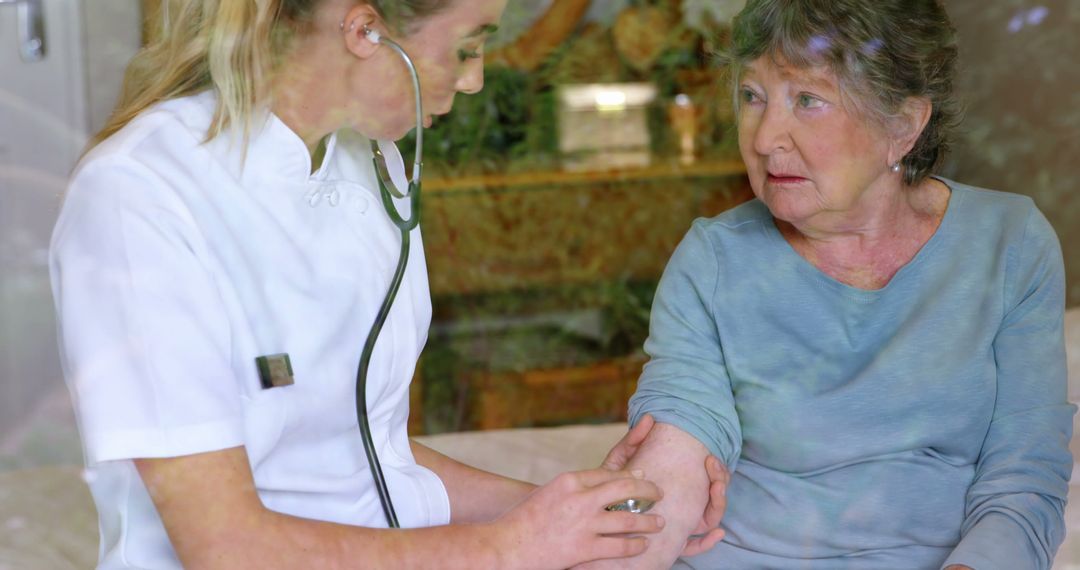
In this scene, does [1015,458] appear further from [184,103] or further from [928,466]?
[184,103]

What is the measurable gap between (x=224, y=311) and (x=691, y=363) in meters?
0.46

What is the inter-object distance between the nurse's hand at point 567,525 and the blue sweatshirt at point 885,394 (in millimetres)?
161

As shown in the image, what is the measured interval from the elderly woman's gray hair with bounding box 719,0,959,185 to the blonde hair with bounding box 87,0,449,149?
1.13ft

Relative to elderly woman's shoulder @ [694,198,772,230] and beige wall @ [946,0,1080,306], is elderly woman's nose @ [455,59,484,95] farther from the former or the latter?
beige wall @ [946,0,1080,306]

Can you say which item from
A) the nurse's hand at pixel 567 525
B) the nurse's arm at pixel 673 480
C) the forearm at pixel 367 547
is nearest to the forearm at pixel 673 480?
the nurse's arm at pixel 673 480

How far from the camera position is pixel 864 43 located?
972 millimetres

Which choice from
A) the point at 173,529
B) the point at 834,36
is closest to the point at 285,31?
the point at 173,529

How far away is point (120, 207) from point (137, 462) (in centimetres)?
16

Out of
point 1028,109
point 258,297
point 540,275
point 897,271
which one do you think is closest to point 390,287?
point 258,297

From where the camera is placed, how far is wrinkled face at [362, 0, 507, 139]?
0.78m

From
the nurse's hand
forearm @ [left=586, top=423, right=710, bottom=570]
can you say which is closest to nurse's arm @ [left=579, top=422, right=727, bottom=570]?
forearm @ [left=586, top=423, right=710, bottom=570]

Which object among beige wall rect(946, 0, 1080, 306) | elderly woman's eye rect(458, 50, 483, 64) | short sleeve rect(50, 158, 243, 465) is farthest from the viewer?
beige wall rect(946, 0, 1080, 306)

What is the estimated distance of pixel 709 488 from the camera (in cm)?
103

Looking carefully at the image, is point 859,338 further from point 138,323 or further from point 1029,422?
point 138,323
